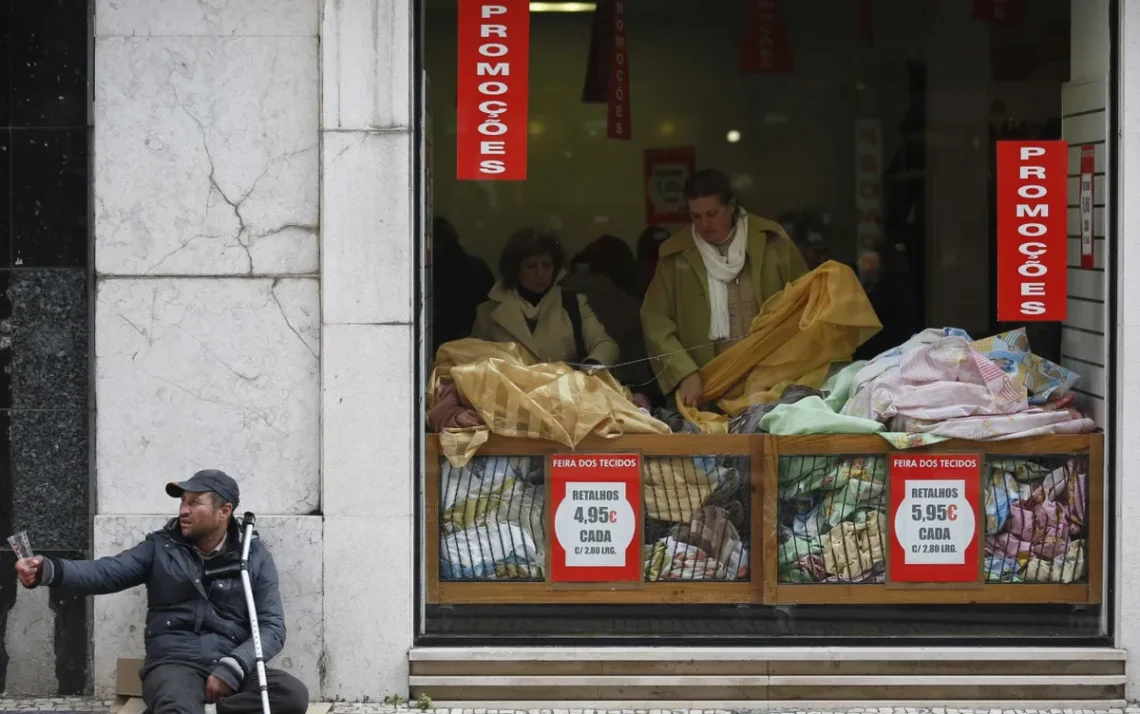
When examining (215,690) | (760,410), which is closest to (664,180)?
(760,410)

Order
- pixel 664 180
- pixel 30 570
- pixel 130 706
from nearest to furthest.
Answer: pixel 30 570
pixel 130 706
pixel 664 180

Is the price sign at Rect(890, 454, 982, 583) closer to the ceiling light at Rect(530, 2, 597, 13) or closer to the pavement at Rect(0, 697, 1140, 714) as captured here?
the pavement at Rect(0, 697, 1140, 714)

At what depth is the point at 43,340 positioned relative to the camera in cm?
663

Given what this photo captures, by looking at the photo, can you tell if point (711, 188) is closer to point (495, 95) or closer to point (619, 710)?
point (495, 95)

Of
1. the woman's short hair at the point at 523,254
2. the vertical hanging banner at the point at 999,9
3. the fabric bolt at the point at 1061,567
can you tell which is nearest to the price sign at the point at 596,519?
the woman's short hair at the point at 523,254

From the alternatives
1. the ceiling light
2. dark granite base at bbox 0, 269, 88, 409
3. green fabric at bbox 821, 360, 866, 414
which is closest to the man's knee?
dark granite base at bbox 0, 269, 88, 409

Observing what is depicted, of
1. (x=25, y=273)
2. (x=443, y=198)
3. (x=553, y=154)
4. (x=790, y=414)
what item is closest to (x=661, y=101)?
(x=553, y=154)

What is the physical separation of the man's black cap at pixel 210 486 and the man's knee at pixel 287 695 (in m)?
0.73

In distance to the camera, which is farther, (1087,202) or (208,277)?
(1087,202)

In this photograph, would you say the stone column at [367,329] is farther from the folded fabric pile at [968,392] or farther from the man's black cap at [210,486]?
the folded fabric pile at [968,392]

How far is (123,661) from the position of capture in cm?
650

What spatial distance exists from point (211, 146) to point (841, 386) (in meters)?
3.11

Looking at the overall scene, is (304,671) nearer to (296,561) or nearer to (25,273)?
(296,561)

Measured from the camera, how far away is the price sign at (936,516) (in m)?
6.71
